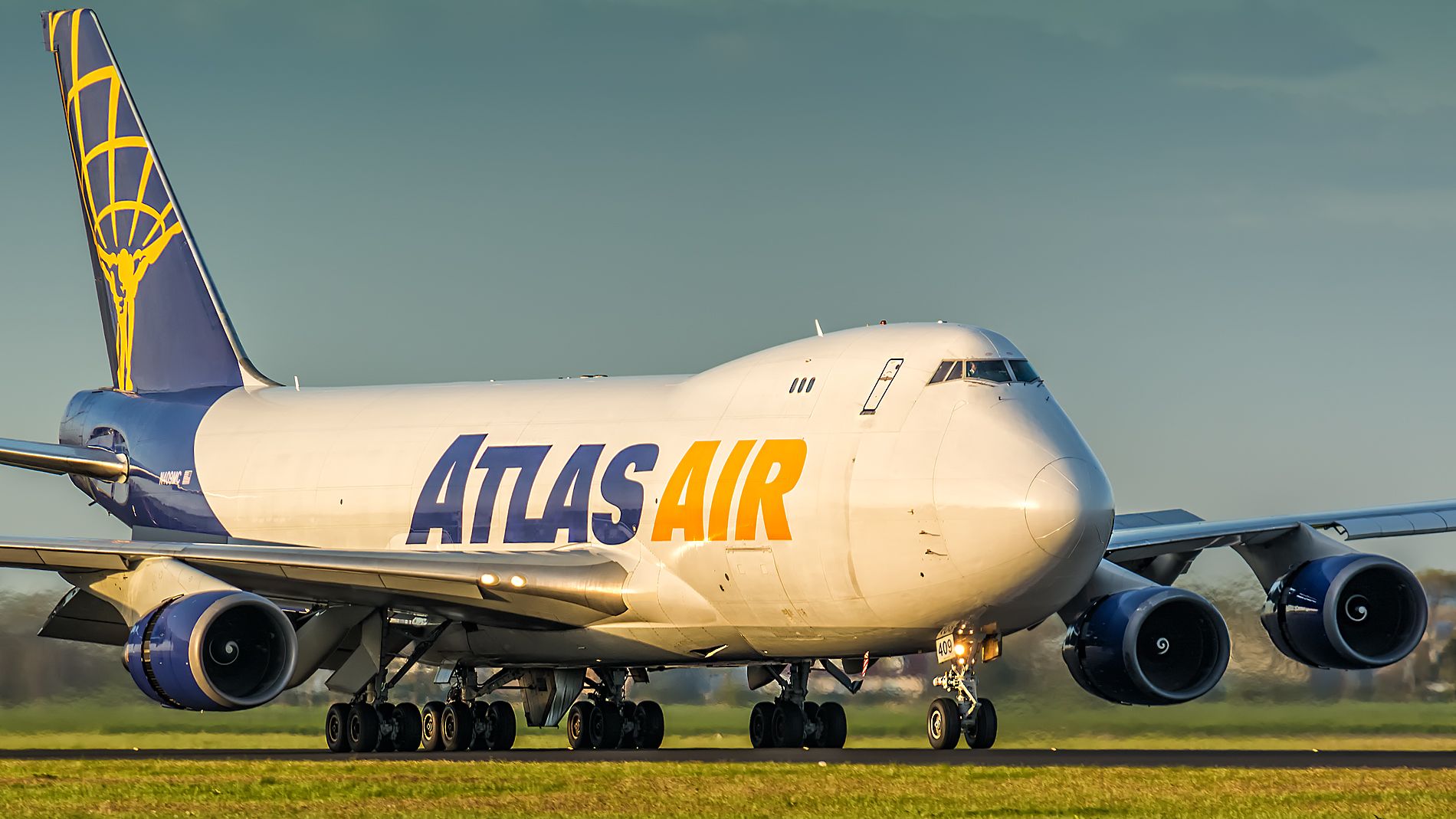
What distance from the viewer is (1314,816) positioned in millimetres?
15422

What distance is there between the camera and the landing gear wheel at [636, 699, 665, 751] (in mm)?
29172

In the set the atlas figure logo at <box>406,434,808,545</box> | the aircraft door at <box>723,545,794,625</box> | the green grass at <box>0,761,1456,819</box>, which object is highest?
the atlas figure logo at <box>406,434,808,545</box>

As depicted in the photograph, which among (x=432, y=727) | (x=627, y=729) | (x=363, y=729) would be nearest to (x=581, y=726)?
(x=627, y=729)

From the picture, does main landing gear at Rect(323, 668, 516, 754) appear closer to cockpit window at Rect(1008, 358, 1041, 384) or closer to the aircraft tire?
the aircraft tire

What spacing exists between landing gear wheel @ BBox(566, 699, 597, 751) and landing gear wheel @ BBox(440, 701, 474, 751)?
1342 millimetres

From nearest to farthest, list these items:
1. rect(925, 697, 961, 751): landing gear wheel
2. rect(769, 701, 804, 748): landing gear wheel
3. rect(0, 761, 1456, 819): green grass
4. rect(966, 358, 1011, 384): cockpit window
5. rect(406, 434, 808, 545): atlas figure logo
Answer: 1. rect(0, 761, 1456, 819): green grass
2. rect(925, 697, 961, 751): landing gear wheel
3. rect(966, 358, 1011, 384): cockpit window
4. rect(406, 434, 808, 545): atlas figure logo
5. rect(769, 701, 804, 748): landing gear wheel

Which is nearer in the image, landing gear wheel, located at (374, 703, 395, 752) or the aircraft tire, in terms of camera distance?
landing gear wheel, located at (374, 703, 395, 752)

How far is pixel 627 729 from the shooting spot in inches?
1145

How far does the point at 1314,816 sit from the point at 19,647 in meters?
21.9

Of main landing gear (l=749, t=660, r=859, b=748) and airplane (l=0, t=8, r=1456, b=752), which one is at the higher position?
airplane (l=0, t=8, r=1456, b=752)

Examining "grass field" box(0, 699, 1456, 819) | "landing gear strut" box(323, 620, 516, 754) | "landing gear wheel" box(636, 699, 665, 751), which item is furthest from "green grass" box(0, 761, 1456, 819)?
"landing gear wheel" box(636, 699, 665, 751)

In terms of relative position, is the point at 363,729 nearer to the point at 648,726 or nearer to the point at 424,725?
the point at 424,725

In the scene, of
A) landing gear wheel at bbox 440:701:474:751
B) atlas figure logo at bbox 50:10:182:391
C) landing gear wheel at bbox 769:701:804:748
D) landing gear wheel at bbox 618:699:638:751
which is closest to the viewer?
landing gear wheel at bbox 769:701:804:748

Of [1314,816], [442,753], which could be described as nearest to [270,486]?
[442,753]
